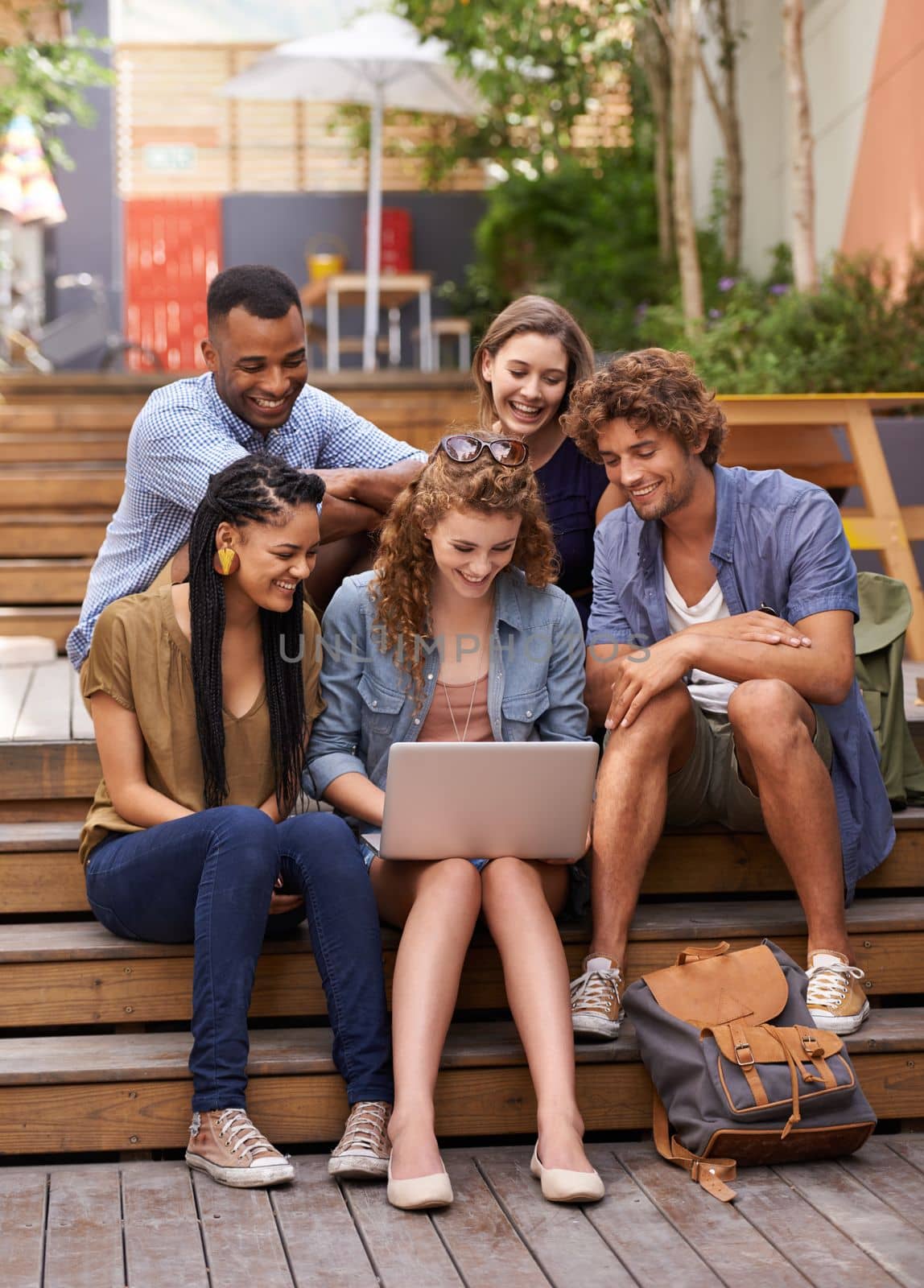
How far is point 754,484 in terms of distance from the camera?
2.80 metres

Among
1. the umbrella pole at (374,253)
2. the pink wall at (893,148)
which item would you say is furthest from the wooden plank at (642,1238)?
the umbrella pole at (374,253)

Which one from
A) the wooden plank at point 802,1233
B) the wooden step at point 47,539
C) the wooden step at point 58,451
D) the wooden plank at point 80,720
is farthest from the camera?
the wooden step at point 58,451

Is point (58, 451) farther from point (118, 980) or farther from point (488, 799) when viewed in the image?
point (488, 799)

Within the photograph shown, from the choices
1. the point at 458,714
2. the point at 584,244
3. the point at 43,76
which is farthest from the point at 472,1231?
the point at 43,76

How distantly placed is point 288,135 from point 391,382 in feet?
19.3

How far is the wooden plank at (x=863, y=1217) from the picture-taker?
204 cm

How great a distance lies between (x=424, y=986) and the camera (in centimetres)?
233

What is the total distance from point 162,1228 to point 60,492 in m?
3.80

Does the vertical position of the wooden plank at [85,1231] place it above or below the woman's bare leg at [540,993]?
below

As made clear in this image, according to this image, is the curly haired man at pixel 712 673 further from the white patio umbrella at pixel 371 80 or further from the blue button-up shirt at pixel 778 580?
the white patio umbrella at pixel 371 80

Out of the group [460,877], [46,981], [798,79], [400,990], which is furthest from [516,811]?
[798,79]

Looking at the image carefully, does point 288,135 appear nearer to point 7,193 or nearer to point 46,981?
point 7,193

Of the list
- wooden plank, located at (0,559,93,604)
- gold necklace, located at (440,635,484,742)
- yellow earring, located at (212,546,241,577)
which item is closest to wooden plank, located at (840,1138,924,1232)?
gold necklace, located at (440,635,484,742)

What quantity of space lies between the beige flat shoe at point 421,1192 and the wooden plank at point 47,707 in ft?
4.00
